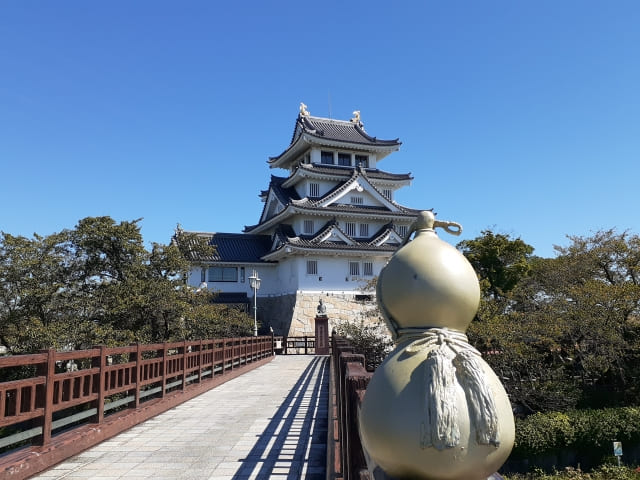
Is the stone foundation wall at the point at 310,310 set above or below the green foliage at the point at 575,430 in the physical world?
above

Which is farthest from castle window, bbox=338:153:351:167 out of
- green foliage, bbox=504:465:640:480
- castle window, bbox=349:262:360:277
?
green foliage, bbox=504:465:640:480

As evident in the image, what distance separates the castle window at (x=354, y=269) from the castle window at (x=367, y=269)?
38 centimetres

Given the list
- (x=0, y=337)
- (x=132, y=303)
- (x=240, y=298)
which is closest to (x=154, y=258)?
(x=132, y=303)

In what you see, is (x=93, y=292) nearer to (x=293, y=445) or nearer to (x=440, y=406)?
(x=293, y=445)

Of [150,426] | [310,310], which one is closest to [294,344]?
[310,310]

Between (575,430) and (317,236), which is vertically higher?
(317,236)

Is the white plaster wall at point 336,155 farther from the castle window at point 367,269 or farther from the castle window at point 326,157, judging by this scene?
the castle window at point 367,269

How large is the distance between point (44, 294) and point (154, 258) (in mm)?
3525

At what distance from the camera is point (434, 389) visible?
1.81 m

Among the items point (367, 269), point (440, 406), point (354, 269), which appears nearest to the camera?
point (440, 406)

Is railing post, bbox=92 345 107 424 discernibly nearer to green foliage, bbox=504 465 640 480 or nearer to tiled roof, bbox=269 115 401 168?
green foliage, bbox=504 465 640 480

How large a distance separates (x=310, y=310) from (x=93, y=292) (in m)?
13.9

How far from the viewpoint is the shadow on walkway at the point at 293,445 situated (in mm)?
5059

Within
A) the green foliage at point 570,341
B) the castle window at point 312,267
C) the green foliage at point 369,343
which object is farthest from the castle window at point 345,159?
the green foliage at point 570,341
